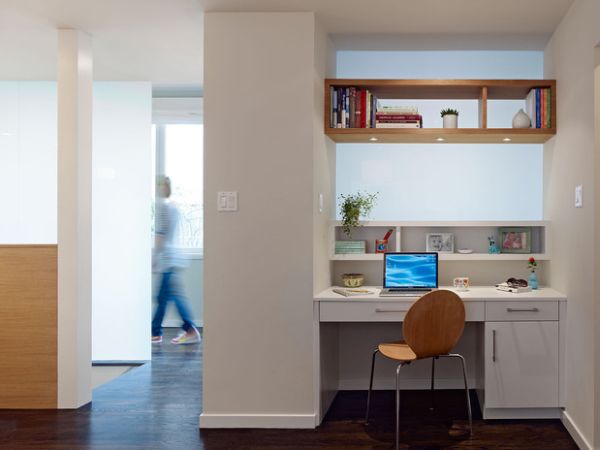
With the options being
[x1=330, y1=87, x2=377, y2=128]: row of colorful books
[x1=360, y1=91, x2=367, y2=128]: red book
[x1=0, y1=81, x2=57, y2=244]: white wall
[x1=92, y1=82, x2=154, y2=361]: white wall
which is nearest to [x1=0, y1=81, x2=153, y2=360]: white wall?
[x1=92, y1=82, x2=154, y2=361]: white wall

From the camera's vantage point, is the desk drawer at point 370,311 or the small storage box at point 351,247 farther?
the small storage box at point 351,247

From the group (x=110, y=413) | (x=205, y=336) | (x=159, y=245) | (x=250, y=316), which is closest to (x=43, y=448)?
(x=110, y=413)

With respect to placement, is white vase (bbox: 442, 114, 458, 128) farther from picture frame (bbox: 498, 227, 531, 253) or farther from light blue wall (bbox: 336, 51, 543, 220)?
picture frame (bbox: 498, 227, 531, 253)

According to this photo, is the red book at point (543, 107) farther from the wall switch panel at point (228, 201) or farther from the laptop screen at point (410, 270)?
the wall switch panel at point (228, 201)

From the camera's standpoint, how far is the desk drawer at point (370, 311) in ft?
10.7

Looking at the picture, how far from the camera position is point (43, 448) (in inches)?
117

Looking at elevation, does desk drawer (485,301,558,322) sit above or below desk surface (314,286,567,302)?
below

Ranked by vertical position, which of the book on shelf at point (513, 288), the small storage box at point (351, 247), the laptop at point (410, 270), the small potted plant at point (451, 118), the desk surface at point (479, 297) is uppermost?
the small potted plant at point (451, 118)

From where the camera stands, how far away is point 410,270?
3.54m

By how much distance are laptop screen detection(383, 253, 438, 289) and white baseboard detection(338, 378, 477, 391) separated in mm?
798

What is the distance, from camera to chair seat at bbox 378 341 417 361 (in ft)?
10.00

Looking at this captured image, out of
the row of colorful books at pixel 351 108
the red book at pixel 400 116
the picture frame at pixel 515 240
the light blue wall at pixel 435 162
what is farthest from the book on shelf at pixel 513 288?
the row of colorful books at pixel 351 108

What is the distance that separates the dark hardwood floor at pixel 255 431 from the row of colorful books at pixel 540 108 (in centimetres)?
182

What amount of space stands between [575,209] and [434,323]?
1.03 m
